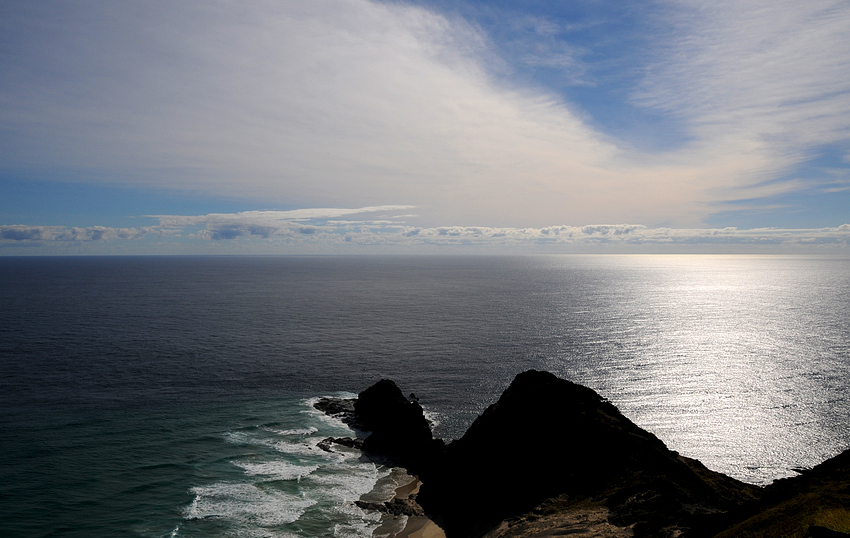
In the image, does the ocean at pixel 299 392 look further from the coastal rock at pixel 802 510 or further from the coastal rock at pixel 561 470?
the coastal rock at pixel 802 510

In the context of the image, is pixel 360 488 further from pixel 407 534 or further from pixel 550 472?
pixel 550 472

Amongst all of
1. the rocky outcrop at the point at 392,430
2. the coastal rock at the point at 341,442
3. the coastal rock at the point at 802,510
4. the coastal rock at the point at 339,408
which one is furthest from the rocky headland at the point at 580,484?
the coastal rock at the point at 339,408

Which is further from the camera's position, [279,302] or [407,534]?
[279,302]

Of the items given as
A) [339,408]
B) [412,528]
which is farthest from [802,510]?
[339,408]

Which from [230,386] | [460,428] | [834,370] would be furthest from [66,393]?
[834,370]

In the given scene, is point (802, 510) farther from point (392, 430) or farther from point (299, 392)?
point (299, 392)

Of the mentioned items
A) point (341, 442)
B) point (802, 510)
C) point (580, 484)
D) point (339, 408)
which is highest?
point (802, 510)
